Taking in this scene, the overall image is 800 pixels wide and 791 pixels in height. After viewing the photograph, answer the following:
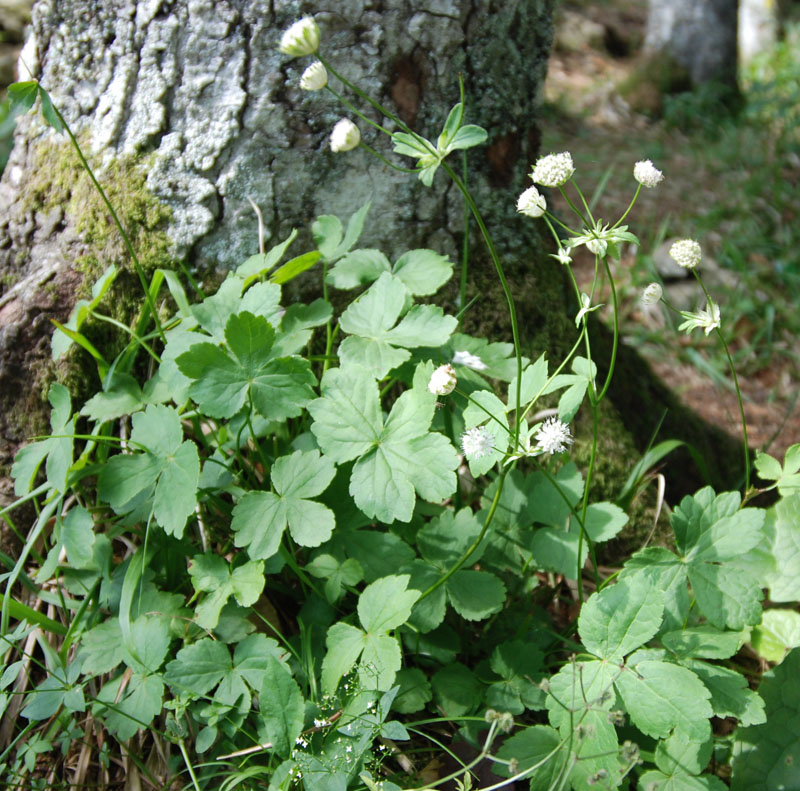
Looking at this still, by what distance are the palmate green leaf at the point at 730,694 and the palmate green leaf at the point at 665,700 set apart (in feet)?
0.31

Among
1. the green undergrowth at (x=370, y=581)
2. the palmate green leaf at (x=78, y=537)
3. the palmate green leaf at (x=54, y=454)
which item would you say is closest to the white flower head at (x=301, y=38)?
the green undergrowth at (x=370, y=581)

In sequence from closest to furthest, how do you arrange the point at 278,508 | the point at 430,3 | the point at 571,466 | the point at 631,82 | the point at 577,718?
1. the point at 577,718
2. the point at 278,508
3. the point at 571,466
4. the point at 430,3
5. the point at 631,82

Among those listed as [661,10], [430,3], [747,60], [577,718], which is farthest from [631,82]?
[577,718]

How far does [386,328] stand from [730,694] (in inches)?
33.4

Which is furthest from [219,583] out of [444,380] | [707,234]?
[707,234]

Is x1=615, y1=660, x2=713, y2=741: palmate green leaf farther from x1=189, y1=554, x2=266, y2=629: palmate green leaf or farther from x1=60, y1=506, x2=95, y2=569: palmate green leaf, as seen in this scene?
x1=60, y1=506, x2=95, y2=569: palmate green leaf

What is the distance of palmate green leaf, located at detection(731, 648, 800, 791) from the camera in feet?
3.98

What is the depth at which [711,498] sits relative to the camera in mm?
1258

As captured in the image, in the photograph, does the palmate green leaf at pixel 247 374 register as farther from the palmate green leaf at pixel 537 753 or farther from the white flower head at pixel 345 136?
the palmate green leaf at pixel 537 753

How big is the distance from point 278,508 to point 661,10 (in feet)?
22.4

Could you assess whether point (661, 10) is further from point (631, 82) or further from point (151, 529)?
point (151, 529)

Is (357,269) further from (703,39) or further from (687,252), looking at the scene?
(703,39)

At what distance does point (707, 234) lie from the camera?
3.65 metres

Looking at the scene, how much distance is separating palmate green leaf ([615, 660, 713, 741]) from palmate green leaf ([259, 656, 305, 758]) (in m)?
0.50
